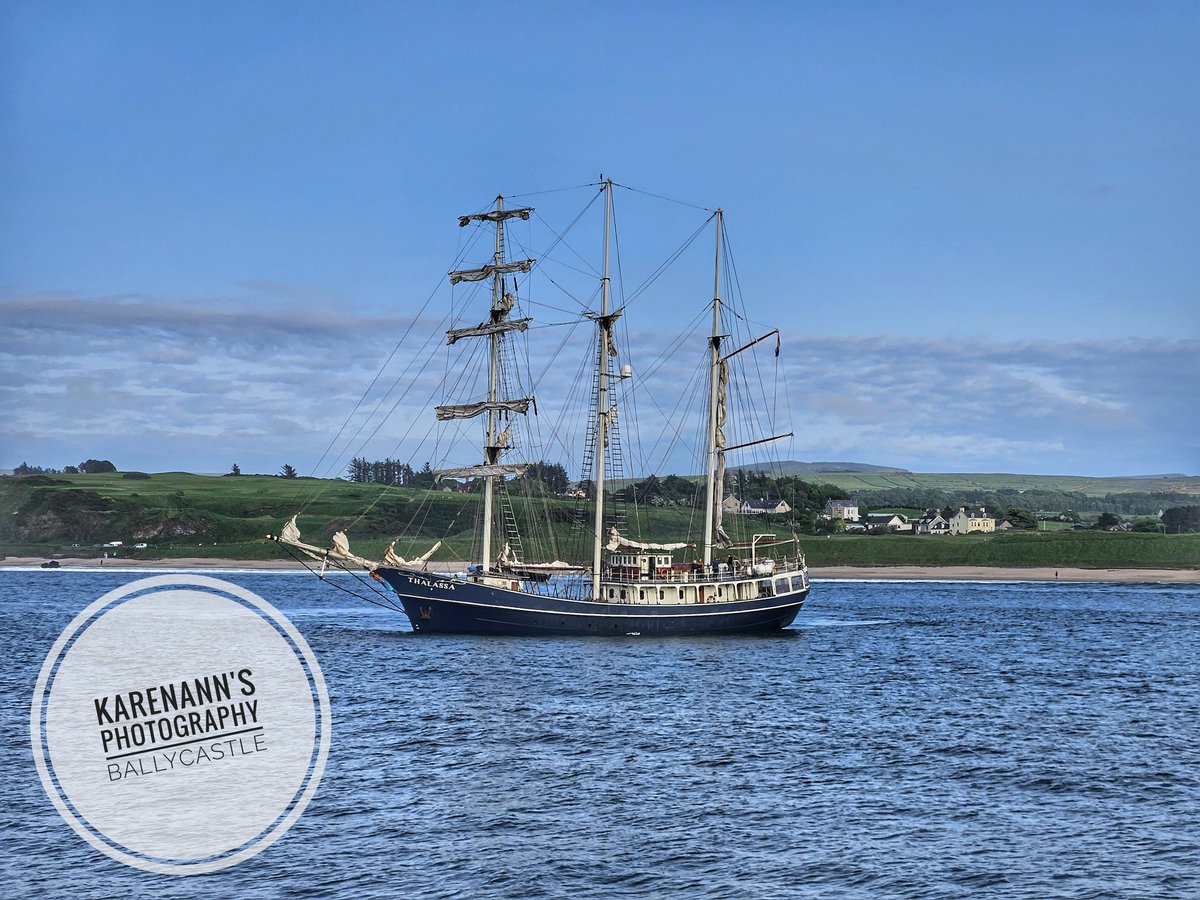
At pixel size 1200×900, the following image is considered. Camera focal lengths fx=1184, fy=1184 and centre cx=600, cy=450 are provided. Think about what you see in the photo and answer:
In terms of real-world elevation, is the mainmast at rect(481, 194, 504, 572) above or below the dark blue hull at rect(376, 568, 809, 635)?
above

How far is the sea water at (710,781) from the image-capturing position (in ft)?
92.7

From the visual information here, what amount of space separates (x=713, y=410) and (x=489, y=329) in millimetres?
19548

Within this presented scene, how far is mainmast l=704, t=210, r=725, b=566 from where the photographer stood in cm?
9369

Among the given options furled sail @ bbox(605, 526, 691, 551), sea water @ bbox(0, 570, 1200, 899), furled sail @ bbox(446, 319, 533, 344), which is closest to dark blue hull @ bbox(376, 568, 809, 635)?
sea water @ bbox(0, 570, 1200, 899)

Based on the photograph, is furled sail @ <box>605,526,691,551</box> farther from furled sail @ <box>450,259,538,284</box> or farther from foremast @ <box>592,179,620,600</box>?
furled sail @ <box>450,259,538,284</box>

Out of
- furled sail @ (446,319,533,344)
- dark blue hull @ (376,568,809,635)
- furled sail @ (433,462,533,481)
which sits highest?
furled sail @ (446,319,533,344)

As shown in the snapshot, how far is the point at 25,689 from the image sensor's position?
55.8 metres

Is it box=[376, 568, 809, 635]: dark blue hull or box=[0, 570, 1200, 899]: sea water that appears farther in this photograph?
box=[376, 568, 809, 635]: dark blue hull

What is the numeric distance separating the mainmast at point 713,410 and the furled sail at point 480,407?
16577 mm

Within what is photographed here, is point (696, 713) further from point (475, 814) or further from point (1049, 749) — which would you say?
point (475, 814)

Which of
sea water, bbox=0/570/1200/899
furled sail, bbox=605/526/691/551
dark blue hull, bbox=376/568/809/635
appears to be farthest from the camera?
furled sail, bbox=605/526/691/551

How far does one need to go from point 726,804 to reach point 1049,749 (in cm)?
1658

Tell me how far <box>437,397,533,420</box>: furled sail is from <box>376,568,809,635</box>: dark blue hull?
12967 mm

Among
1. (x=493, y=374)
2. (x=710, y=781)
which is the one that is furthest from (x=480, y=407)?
(x=710, y=781)
